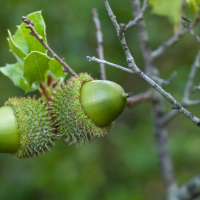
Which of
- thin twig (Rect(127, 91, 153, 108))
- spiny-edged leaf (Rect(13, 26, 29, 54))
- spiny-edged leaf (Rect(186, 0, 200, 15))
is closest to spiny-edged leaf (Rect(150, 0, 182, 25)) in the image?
spiny-edged leaf (Rect(186, 0, 200, 15))

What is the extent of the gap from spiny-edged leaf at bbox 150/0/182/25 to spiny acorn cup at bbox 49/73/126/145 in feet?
4.94

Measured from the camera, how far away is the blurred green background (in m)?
3.93

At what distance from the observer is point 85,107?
5.68ft

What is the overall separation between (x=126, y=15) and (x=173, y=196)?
272 cm

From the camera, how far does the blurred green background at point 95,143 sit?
3.93 meters

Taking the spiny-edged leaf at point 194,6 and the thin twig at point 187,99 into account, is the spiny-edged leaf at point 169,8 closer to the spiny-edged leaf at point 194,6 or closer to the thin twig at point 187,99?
the spiny-edged leaf at point 194,6

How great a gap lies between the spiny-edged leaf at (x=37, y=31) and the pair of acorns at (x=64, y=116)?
0.40 m

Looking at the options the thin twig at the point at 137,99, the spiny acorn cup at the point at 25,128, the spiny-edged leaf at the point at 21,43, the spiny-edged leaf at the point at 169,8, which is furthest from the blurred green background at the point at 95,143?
the spiny acorn cup at the point at 25,128

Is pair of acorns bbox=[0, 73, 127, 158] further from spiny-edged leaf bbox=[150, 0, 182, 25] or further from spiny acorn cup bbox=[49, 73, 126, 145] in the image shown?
spiny-edged leaf bbox=[150, 0, 182, 25]

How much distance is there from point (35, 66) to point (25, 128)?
0.46 meters

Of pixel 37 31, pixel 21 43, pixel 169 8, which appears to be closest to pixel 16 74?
pixel 21 43

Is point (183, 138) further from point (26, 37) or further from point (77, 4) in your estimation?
point (26, 37)

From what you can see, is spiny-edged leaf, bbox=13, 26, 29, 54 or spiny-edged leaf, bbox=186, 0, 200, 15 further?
spiny-edged leaf, bbox=186, 0, 200, 15

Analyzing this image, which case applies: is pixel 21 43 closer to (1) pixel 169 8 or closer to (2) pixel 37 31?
(2) pixel 37 31
